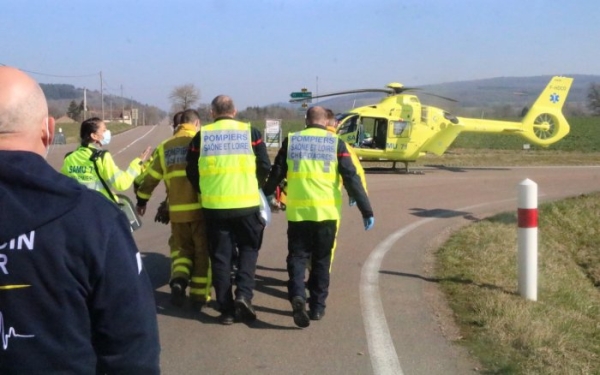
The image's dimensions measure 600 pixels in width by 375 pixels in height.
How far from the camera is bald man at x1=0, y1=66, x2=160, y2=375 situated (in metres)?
2.02

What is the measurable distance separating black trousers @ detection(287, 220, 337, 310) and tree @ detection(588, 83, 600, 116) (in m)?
83.0

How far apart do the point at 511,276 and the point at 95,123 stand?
15.8 ft

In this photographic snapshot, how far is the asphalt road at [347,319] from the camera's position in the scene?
214 inches

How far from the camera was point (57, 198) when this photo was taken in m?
2.01

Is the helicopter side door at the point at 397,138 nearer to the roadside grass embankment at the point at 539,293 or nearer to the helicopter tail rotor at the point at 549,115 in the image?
the helicopter tail rotor at the point at 549,115

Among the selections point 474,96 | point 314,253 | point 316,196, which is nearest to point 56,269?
point 316,196

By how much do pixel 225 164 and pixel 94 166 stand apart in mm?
1256

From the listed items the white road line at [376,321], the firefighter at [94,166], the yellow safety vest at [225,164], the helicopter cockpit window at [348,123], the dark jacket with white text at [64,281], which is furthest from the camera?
the helicopter cockpit window at [348,123]

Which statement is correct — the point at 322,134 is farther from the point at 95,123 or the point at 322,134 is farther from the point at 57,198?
the point at 57,198

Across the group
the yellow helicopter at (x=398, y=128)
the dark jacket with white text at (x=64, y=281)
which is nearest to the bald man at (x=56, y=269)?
the dark jacket with white text at (x=64, y=281)

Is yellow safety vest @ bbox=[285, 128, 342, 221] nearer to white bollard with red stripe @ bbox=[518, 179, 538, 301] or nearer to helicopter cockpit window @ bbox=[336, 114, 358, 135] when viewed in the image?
white bollard with red stripe @ bbox=[518, 179, 538, 301]

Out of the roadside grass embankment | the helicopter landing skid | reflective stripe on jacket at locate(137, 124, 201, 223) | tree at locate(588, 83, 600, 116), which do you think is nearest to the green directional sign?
the helicopter landing skid

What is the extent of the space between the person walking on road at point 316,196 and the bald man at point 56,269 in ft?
14.6

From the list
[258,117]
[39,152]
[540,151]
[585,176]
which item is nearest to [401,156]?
[585,176]
